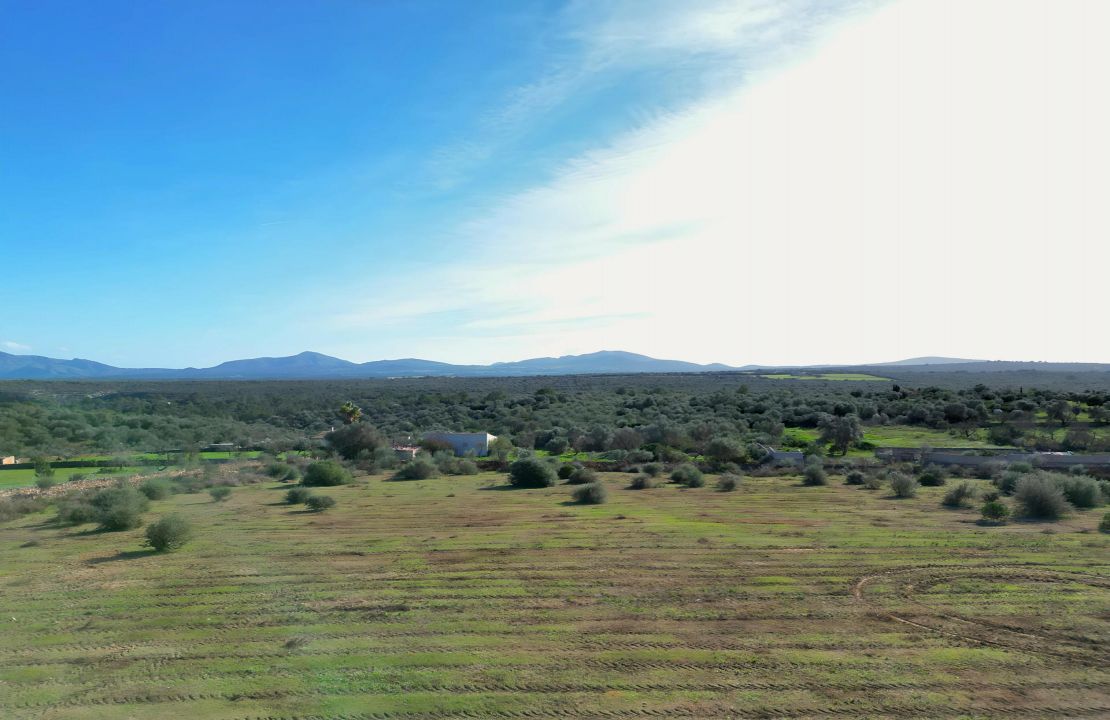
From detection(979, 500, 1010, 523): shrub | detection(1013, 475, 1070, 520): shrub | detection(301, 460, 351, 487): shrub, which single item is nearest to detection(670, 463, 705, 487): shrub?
detection(979, 500, 1010, 523): shrub

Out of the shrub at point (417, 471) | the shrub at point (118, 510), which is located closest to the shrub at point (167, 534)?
the shrub at point (118, 510)

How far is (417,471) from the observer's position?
122 feet

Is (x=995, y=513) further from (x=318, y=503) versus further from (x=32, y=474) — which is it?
(x=32, y=474)

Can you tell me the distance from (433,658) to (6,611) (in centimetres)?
895

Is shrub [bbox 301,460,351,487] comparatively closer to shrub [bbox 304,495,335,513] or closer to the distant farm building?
shrub [bbox 304,495,335,513]

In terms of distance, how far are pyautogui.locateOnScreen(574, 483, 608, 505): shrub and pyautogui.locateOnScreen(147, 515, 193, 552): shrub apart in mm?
13612

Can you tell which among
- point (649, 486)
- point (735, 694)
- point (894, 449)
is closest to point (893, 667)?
point (735, 694)

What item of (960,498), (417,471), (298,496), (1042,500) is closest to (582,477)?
(417,471)

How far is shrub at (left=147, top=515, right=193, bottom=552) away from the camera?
64.1 ft

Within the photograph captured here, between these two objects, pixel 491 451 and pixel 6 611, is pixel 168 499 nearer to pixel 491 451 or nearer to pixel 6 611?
pixel 6 611

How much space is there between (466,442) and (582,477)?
1422cm

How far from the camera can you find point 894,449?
41.8 meters

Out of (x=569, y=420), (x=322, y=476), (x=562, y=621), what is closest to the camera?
(x=562, y=621)

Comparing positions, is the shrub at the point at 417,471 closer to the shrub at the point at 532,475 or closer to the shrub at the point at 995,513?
the shrub at the point at 532,475
